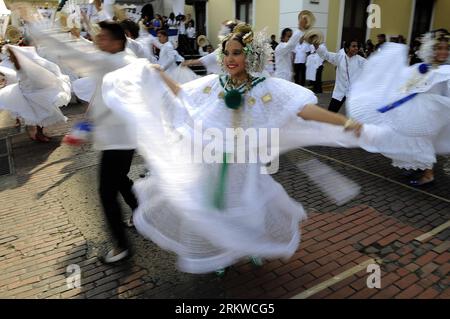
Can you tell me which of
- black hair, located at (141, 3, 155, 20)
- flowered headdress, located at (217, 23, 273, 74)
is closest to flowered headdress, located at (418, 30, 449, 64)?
flowered headdress, located at (217, 23, 273, 74)

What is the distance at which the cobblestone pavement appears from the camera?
3049 mm

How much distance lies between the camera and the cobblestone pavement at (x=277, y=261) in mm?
3049

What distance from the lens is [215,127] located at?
275 cm

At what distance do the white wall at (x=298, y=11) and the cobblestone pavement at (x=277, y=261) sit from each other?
838 centimetres

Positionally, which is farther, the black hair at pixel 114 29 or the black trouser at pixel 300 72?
the black trouser at pixel 300 72

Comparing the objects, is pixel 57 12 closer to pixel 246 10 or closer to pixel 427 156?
pixel 427 156

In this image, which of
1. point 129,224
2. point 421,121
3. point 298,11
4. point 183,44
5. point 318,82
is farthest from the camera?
point 183,44

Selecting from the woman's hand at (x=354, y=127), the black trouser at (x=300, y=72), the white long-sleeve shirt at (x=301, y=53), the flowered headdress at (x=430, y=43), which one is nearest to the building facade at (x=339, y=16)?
the white long-sleeve shirt at (x=301, y=53)

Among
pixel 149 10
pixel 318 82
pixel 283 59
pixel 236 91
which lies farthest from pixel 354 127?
pixel 149 10

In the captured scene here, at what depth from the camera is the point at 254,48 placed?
2.83 metres

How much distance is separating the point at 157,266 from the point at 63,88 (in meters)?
5.24

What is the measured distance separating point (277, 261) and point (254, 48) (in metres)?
1.85

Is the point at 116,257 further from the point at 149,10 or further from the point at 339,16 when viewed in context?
the point at 149,10

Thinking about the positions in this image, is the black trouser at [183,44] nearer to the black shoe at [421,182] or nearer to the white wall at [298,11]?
the white wall at [298,11]
